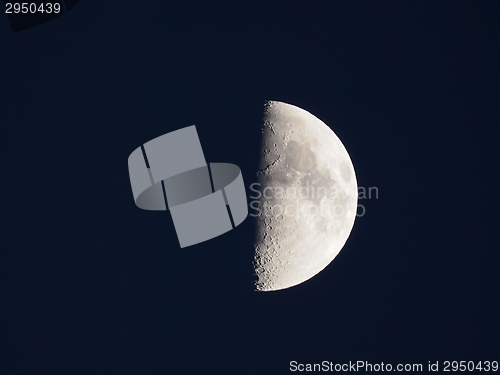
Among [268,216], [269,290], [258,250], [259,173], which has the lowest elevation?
[269,290]

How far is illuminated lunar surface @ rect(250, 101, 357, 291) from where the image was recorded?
5230 mm

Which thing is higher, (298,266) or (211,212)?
(211,212)

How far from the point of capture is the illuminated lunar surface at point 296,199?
206 inches

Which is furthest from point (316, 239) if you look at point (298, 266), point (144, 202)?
point (144, 202)

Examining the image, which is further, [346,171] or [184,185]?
[184,185]

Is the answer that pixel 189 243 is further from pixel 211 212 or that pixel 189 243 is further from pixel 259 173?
pixel 259 173

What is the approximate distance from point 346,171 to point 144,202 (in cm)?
289

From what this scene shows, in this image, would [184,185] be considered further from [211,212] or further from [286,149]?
[286,149]

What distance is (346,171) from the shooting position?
5691 millimetres

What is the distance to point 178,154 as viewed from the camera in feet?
17.0

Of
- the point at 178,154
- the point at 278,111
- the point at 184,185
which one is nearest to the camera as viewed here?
the point at 178,154

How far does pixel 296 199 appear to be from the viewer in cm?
523

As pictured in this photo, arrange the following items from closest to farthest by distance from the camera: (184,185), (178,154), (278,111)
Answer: (178,154) < (278,111) < (184,185)

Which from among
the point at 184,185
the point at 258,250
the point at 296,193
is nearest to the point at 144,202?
the point at 184,185
